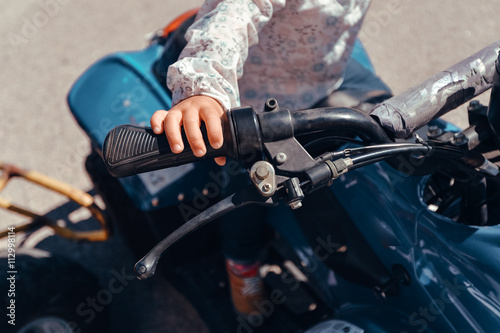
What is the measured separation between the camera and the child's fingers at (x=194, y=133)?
83 centimetres

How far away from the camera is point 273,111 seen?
82 centimetres

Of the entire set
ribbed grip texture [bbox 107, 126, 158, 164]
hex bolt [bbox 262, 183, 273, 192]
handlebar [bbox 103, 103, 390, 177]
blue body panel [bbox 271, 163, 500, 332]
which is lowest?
blue body panel [bbox 271, 163, 500, 332]

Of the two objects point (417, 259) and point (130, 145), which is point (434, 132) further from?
point (130, 145)

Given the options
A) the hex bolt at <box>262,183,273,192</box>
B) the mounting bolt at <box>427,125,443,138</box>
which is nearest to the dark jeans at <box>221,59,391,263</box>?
the mounting bolt at <box>427,125,443,138</box>

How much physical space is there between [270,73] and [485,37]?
186 centimetres

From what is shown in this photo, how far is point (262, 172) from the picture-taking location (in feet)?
2.60

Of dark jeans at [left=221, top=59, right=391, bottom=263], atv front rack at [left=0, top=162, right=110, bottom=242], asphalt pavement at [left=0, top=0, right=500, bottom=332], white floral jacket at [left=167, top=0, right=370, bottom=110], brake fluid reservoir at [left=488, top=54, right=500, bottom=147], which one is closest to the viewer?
brake fluid reservoir at [left=488, top=54, right=500, bottom=147]

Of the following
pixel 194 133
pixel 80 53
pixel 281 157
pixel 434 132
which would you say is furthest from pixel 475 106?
pixel 80 53

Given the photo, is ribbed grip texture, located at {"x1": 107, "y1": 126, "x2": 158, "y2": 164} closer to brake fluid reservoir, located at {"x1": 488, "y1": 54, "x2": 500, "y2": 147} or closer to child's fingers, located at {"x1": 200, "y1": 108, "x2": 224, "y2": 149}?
child's fingers, located at {"x1": 200, "y1": 108, "x2": 224, "y2": 149}

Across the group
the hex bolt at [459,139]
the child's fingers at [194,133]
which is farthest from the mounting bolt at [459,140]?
the child's fingers at [194,133]

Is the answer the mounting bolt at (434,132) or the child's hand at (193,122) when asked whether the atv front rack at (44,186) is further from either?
the mounting bolt at (434,132)

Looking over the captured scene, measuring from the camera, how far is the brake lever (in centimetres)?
78

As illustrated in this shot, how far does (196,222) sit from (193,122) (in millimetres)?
180

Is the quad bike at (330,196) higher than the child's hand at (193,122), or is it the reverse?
the child's hand at (193,122)
